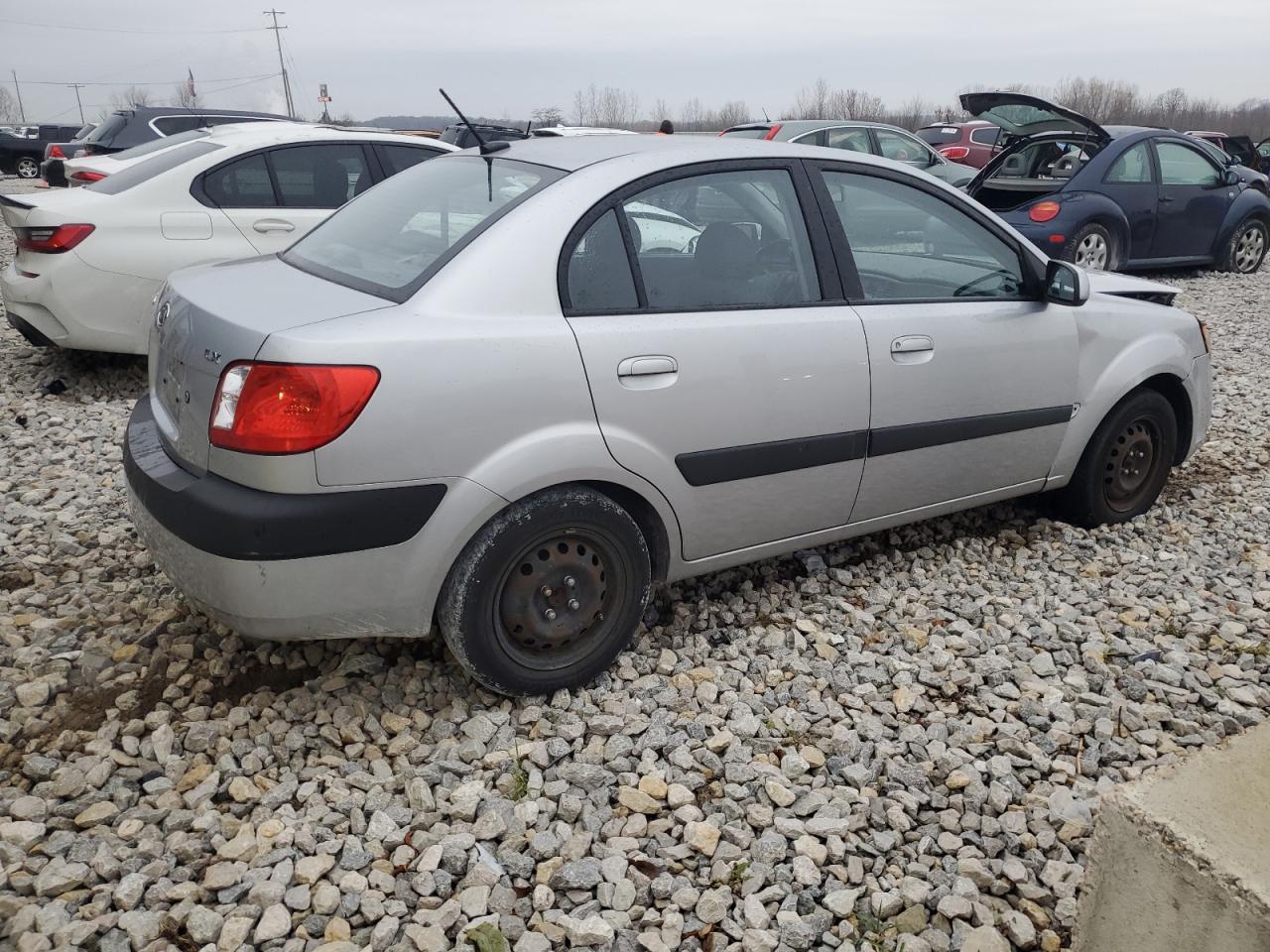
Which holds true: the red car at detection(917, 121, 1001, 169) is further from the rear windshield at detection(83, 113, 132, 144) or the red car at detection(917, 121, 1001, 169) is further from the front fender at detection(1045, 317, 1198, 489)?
the front fender at detection(1045, 317, 1198, 489)

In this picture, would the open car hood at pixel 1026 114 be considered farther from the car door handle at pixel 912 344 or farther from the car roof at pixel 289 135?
the car door handle at pixel 912 344

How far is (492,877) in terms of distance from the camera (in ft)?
8.00

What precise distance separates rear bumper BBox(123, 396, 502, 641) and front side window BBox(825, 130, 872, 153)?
10.6 m

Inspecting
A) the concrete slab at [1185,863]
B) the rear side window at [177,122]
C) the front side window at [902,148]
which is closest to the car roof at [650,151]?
the concrete slab at [1185,863]

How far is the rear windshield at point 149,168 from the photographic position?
20.5 feet

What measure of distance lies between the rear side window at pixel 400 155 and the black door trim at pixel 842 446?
451cm

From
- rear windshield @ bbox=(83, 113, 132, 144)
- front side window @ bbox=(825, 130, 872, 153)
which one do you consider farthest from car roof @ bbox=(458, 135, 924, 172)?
rear windshield @ bbox=(83, 113, 132, 144)

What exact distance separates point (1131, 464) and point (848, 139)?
29.4ft

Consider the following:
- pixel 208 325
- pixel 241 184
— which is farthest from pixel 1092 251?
pixel 208 325

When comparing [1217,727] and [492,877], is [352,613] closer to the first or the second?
[492,877]

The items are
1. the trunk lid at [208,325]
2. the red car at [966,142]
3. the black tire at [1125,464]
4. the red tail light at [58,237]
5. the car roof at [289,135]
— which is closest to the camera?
the trunk lid at [208,325]

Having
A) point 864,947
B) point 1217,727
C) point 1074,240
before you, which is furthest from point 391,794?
point 1074,240

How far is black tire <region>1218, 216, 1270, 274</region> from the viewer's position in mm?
11547

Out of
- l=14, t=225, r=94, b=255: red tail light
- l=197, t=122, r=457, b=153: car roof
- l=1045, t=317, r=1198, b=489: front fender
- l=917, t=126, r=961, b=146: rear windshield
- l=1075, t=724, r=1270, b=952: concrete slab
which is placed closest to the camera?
l=1075, t=724, r=1270, b=952: concrete slab
